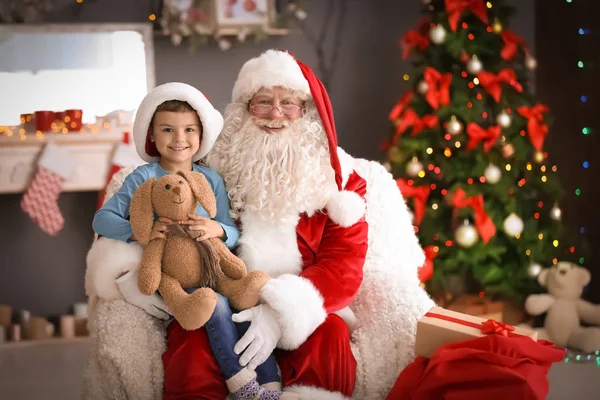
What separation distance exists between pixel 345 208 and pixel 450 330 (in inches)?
22.1

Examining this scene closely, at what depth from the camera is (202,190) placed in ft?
7.52

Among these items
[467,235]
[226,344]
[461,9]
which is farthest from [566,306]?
[226,344]

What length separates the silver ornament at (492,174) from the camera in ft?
12.2

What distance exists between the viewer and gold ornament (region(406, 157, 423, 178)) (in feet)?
12.5

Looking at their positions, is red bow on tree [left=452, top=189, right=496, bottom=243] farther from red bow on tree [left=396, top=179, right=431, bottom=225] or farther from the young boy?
the young boy

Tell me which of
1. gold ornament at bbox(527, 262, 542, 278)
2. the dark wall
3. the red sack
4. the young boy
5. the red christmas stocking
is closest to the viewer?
the red sack

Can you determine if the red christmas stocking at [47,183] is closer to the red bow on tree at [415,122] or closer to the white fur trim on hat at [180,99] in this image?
the white fur trim on hat at [180,99]

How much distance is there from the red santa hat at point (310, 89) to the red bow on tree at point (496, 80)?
4.95 feet

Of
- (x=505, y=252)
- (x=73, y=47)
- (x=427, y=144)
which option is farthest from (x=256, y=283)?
(x=73, y=47)

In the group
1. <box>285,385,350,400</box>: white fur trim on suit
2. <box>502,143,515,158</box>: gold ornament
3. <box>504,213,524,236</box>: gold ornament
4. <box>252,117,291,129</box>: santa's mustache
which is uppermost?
<box>252,117,291,129</box>: santa's mustache

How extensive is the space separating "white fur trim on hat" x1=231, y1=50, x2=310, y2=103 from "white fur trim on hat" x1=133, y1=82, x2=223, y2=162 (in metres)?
0.17

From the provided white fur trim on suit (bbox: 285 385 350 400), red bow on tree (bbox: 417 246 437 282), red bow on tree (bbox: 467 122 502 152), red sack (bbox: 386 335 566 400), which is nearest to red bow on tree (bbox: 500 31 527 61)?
red bow on tree (bbox: 467 122 502 152)

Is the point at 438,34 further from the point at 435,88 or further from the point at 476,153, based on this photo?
the point at 476,153

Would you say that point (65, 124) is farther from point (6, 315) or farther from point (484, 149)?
point (484, 149)
